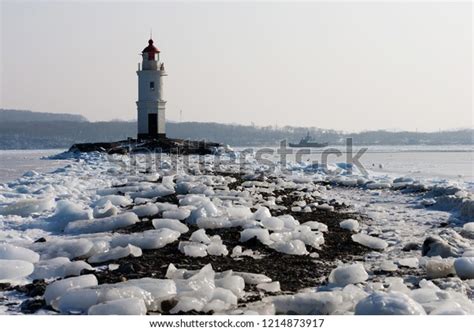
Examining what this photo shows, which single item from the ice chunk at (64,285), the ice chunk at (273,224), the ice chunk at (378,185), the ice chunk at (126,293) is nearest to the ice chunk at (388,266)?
the ice chunk at (273,224)

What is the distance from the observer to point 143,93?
27.3m

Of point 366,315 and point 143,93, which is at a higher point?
point 143,93

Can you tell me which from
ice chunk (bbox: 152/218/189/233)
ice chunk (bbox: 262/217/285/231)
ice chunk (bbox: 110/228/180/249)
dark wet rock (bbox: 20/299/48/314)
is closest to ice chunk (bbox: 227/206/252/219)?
ice chunk (bbox: 262/217/285/231)

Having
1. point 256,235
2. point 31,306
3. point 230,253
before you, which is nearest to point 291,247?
point 256,235

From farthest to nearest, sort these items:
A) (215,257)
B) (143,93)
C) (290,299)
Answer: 1. (143,93)
2. (215,257)
3. (290,299)

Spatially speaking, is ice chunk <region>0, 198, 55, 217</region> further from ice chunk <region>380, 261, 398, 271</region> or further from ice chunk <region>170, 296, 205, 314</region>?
ice chunk <region>380, 261, 398, 271</region>

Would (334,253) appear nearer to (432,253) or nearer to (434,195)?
(432,253)

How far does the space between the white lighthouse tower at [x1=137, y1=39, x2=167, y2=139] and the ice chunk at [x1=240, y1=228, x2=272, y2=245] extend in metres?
22.5

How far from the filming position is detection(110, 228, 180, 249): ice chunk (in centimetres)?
455

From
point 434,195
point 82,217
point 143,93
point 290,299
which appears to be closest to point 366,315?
point 290,299

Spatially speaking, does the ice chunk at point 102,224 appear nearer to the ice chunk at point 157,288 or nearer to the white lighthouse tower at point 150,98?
the ice chunk at point 157,288

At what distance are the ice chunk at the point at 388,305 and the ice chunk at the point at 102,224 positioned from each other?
295cm

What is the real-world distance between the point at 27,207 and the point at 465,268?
4.47 m
